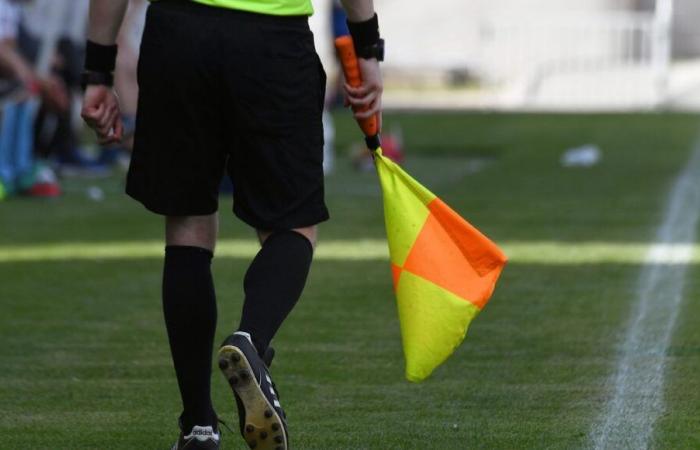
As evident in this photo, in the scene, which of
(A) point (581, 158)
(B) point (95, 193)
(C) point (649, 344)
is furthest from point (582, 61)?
(C) point (649, 344)

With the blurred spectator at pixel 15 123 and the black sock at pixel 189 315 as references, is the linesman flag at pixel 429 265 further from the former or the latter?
the blurred spectator at pixel 15 123

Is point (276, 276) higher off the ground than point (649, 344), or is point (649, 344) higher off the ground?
point (276, 276)

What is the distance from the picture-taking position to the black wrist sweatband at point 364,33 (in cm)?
464

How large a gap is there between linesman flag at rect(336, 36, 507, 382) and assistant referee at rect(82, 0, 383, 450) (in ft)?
0.88

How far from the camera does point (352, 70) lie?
462cm

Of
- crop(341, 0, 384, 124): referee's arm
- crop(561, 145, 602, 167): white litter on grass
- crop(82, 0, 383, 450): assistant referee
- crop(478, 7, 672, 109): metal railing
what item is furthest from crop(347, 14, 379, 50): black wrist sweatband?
crop(478, 7, 672, 109): metal railing

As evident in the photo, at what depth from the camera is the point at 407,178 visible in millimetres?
4734

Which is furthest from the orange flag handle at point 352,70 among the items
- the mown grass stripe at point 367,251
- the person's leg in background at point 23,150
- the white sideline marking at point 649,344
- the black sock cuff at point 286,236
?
the person's leg in background at point 23,150

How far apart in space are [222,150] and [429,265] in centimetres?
62

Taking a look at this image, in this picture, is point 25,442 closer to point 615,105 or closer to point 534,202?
point 534,202

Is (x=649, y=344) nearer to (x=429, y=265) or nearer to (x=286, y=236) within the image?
(x=429, y=265)

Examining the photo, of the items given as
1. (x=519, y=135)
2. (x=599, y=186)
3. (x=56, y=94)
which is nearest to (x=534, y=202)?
(x=599, y=186)

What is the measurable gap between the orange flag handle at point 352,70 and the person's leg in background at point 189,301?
0.45 meters

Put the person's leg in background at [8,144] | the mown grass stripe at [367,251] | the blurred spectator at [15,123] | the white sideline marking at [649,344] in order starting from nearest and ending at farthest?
1. the white sideline marking at [649,344]
2. the mown grass stripe at [367,251]
3. the blurred spectator at [15,123]
4. the person's leg in background at [8,144]
